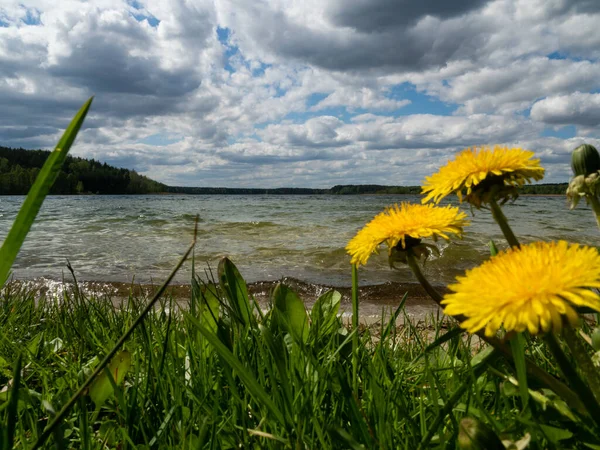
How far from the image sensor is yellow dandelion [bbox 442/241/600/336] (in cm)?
60

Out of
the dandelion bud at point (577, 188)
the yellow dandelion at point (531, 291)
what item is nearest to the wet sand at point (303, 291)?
the dandelion bud at point (577, 188)

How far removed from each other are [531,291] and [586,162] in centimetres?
74

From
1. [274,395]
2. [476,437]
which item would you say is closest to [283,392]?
[274,395]

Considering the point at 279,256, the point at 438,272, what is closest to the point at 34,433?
the point at 438,272

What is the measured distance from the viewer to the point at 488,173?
1.02 metres

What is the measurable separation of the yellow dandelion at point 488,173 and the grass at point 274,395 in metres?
0.36

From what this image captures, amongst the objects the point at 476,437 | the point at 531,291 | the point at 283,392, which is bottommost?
the point at 283,392

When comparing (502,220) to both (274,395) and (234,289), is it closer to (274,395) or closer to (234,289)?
(274,395)

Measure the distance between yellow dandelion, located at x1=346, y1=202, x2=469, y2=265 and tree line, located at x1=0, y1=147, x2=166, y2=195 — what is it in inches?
3495

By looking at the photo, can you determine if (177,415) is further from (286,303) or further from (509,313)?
(509,313)

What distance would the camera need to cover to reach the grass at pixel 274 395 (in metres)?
0.93

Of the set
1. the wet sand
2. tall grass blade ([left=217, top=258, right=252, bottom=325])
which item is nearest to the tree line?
the wet sand

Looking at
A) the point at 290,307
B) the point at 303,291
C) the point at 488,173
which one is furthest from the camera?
the point at 303,291

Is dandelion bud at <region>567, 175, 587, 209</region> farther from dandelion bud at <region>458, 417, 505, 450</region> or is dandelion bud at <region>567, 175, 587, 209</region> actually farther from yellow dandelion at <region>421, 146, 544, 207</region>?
dandelion bud at <region>458, 417, 505, 450</region>
